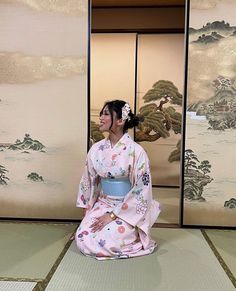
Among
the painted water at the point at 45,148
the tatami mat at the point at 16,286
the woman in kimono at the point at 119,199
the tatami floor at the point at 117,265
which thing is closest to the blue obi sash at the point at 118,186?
the woman in kimono at the point at 119,199

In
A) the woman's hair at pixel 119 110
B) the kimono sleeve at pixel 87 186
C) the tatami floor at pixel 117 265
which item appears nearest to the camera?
the tatami floor at pixel 117 265

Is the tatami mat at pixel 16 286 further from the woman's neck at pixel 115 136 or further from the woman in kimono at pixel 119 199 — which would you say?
the woman's neck at pixel 115 136

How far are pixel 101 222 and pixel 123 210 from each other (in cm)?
19

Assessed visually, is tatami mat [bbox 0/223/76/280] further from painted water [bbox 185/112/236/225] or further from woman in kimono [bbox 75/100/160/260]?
painted water [bbox 185/112/236/225]

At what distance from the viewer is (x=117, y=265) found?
2.76 metres

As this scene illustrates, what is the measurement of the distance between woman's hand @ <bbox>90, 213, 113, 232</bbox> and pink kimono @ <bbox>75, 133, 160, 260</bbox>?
31 mm

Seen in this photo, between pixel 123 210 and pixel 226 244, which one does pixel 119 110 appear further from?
pixel 226 244

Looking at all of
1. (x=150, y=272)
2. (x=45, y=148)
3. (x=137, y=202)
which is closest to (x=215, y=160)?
(x=137, y=202)

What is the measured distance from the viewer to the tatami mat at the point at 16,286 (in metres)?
2.33

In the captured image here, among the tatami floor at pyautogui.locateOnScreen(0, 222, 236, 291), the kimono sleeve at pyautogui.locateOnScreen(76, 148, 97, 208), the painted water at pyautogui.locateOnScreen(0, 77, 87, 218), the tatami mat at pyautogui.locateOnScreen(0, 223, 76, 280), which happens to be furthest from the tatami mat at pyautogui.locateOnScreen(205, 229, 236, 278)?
the painted water at pyautogui.locateOnScreen(0, 77, 87, 218)

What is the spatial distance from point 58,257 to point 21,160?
1.31 meters

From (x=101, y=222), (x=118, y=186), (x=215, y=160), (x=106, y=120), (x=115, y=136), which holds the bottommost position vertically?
(x=101, y=222)

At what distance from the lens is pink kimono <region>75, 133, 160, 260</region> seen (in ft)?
9.62

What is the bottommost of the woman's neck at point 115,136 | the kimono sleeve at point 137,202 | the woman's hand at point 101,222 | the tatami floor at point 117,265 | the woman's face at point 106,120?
the tatami floor at point 117,265
